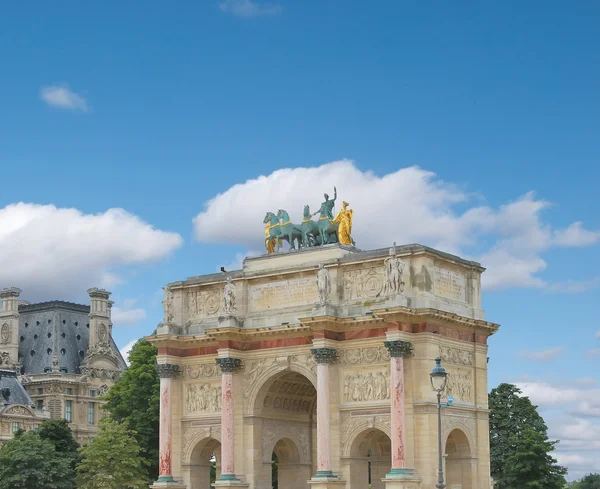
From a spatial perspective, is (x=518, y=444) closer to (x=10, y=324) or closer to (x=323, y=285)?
(x=323, y=285)

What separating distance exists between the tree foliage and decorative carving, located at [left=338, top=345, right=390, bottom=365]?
55.0 feet

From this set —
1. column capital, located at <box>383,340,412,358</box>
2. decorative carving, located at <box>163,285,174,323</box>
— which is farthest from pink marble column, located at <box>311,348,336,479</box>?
decorative carving, located at <box>163,285,174,323</box>

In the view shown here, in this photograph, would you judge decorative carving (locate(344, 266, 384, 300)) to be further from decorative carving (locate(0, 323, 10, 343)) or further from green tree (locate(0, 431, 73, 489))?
decorative carving (locate(0, 323, 10, 343))

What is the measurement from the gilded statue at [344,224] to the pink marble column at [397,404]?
647cm

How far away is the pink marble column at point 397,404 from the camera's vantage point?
48094mm

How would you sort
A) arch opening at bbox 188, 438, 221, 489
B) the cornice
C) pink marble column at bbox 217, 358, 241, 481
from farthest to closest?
arch opening at bbox 188, 438, 221, 489
pink marble column at bbox 217, 358, 241, 481
the cornice

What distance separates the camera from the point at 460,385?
5109cm

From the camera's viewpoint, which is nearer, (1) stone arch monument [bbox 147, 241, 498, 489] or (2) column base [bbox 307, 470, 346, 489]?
(1) stone arch monument [bbox 147, 241, 498, 489]

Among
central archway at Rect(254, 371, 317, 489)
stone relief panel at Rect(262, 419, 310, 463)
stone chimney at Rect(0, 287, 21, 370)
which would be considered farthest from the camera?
stone chimney at Rect(0, 287, 21, 370)

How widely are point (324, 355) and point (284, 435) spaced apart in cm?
635

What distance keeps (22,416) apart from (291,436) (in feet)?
159

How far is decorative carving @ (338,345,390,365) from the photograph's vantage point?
165 feet

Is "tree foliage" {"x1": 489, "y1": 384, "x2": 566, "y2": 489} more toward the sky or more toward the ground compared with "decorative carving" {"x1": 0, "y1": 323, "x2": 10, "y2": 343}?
more toward the ground

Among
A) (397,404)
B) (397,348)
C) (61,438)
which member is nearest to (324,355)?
(397,348)
